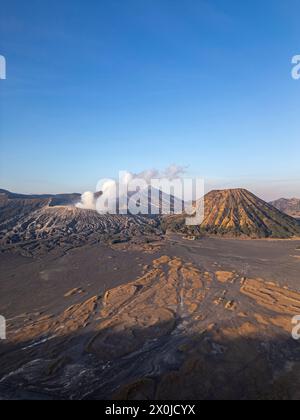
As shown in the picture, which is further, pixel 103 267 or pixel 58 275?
pixel 103 267

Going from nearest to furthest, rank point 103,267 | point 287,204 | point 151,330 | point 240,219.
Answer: point 151,330
point 103,267
point 240,219
point 287,204

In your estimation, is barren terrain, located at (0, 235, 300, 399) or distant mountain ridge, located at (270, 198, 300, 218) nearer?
barren terrain, located at (0, 235, 300, 399)

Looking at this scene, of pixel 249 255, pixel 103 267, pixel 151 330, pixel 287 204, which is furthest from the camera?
pixel 287 204

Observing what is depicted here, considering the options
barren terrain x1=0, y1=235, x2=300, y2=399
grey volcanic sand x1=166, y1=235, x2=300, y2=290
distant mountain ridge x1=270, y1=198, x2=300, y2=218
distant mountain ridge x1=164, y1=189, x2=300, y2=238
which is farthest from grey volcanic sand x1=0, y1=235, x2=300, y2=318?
distant mountain ridge x1=270, y1=198, x2=300, y2=218

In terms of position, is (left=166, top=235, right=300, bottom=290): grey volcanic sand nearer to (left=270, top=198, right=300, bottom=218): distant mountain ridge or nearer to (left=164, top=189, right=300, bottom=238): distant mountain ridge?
(left=164, top=189, right=300, bottom=238): distant mountain ridge

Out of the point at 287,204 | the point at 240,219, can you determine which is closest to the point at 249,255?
the point at 240,219

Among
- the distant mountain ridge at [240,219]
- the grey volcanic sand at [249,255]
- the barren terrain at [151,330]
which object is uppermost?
the distant mountain ridge at [240,219]

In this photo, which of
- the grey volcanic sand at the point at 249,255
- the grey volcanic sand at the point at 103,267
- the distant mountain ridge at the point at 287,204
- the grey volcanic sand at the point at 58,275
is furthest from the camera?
the distant mountain ridge at the point at 287,204

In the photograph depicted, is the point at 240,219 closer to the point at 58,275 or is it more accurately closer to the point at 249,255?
the point at 249,255

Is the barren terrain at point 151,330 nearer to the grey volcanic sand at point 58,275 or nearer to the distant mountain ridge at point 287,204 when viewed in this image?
the grey volcanic sand at point 58,275

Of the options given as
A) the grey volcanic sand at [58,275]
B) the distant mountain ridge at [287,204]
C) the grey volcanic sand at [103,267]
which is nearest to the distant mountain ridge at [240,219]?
the grey volcanic sand at [103,267]

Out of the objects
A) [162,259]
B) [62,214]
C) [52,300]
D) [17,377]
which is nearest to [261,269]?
[162,259]
